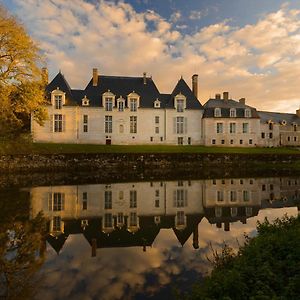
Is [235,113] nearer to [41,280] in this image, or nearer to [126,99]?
[126,99]

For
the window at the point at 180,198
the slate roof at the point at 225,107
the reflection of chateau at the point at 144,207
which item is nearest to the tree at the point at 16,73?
the reflection of chateau at the point at 144,207

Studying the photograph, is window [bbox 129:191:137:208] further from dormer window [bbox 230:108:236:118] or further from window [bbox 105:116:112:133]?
dormer window [bbox 230:108:236:118]

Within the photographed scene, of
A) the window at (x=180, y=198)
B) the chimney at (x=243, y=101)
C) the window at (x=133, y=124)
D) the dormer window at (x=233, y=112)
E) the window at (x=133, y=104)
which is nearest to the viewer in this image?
the window at (x=180, y=198)

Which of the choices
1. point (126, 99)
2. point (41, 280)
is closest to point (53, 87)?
point (126, 99)

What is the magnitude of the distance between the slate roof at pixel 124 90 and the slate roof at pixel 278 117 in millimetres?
16532

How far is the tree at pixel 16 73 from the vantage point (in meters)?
24.1

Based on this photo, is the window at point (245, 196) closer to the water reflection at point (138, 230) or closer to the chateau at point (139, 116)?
the water reflection at point (138, 230)

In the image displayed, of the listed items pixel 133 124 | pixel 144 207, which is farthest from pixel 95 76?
pixel 144 207

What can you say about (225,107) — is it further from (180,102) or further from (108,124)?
(108,124)

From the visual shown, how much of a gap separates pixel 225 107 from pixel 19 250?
4484 cm

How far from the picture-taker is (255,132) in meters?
48.6

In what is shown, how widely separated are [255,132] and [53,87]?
31151mm

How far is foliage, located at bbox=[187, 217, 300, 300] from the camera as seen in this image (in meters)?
4.54

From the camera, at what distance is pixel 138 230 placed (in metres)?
10.2
